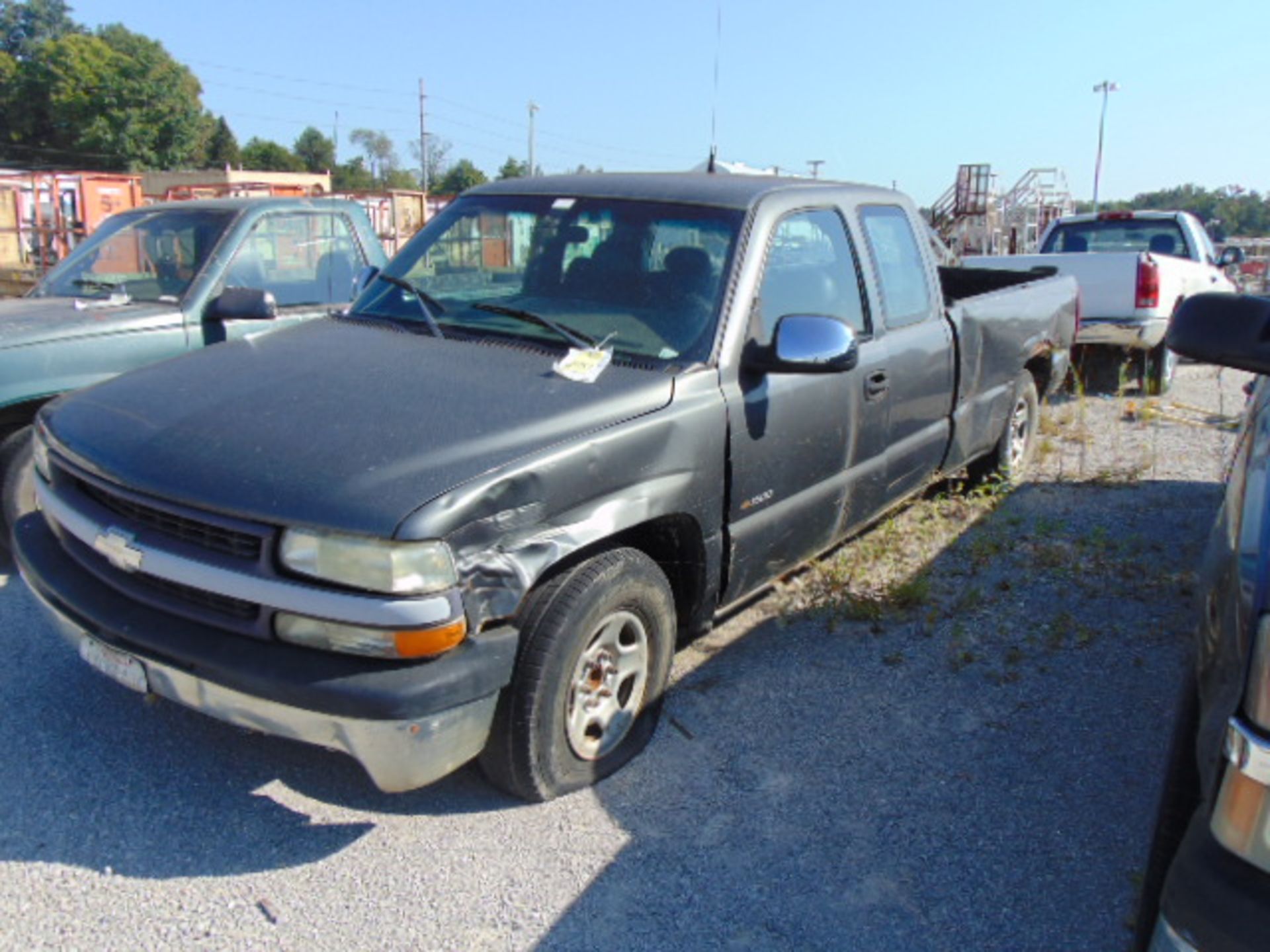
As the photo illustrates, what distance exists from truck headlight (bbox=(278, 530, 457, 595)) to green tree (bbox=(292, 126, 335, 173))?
92.9m

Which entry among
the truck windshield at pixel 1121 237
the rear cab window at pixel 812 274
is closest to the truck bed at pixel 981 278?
the rear cab window at pixel 812 274

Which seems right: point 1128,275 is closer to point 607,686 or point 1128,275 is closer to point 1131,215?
point 1131,215

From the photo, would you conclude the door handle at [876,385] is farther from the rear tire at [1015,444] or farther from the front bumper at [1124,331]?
the front bumper at [1124,331]

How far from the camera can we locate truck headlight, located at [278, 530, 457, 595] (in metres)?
2.49

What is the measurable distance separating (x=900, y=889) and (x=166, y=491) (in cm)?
230

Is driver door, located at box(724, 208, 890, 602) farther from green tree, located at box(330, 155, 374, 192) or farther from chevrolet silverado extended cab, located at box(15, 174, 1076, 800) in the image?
green tree, located at box(330, 155, 374, 192)

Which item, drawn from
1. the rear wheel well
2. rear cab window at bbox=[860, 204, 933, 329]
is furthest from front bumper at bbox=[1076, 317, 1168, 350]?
rear cab window at bbox=[860, 204, 933, 329]

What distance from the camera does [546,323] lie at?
3.58 m

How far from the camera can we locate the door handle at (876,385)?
4.20m

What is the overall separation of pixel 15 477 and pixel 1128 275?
9.02 metres

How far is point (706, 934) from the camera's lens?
8.55 ft

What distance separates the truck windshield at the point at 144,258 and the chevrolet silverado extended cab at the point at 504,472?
182 centimetres

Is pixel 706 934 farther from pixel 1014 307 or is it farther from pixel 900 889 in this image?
pixel 1014 307

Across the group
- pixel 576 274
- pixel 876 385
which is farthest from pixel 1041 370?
pixel 576 274
